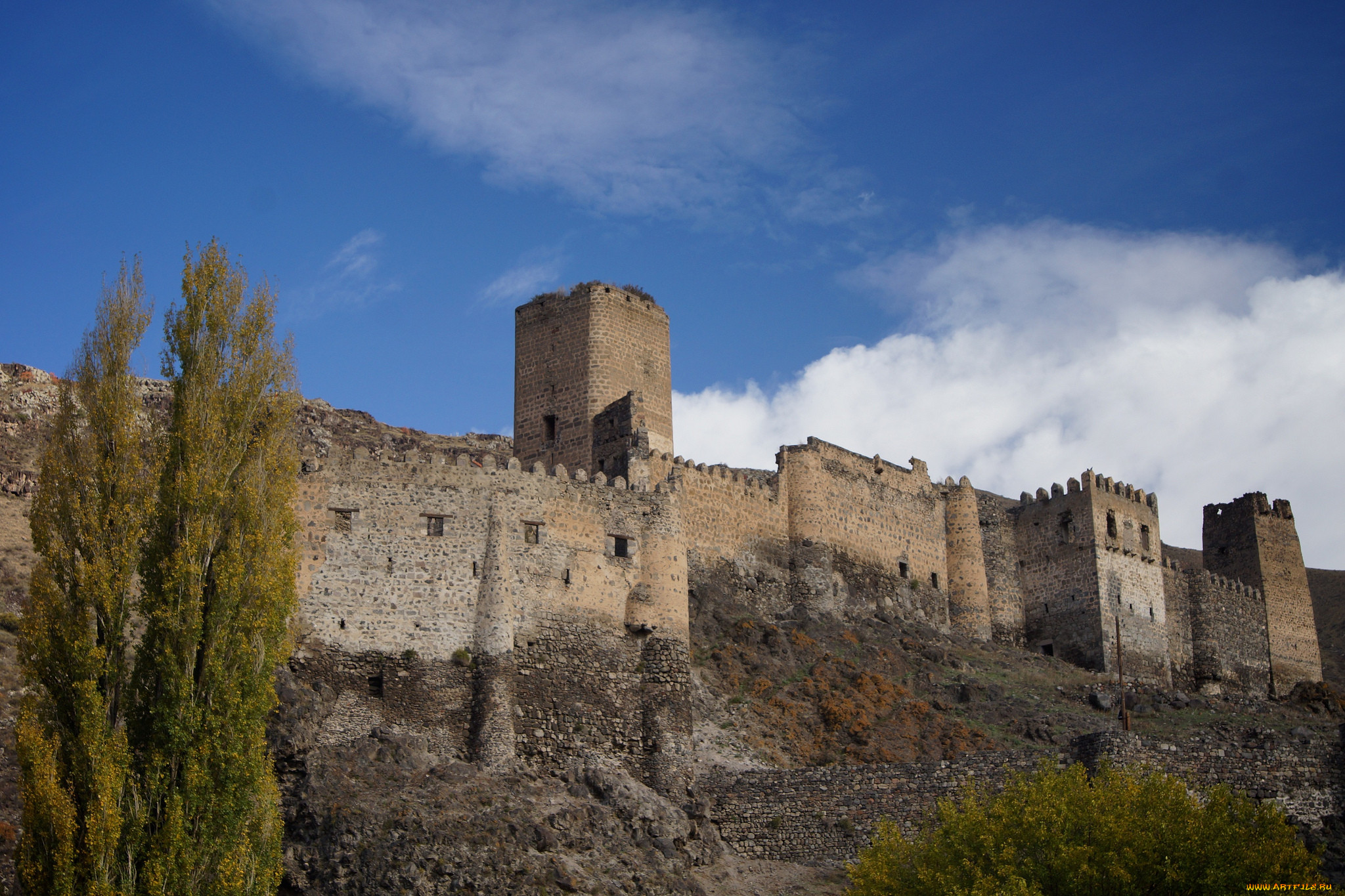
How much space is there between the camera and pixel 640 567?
122ft

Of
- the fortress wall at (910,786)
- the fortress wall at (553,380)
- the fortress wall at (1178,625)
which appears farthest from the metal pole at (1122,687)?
the fortress wall at (553,380)

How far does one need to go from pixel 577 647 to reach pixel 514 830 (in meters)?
6.15

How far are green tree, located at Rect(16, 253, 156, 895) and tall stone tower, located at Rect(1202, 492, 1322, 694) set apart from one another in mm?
51487

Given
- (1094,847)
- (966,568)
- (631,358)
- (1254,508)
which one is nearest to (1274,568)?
(1254,508)

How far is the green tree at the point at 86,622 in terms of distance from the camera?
2173cm

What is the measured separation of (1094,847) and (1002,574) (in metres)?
30.6

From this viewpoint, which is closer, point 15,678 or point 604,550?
point 15,678

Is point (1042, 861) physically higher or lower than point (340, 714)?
lower

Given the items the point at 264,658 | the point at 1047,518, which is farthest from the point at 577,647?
the point at 1047,518

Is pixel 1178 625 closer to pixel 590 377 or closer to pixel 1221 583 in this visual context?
pixel 1221 583

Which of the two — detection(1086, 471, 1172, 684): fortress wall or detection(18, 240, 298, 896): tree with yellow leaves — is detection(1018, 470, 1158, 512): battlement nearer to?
detection(1086, 471, 1172, 684): fortress wall

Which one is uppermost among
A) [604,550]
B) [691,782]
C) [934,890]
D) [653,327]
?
[653,327]

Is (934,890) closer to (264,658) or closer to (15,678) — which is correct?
(264,658)

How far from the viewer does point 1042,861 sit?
24.9 metres
